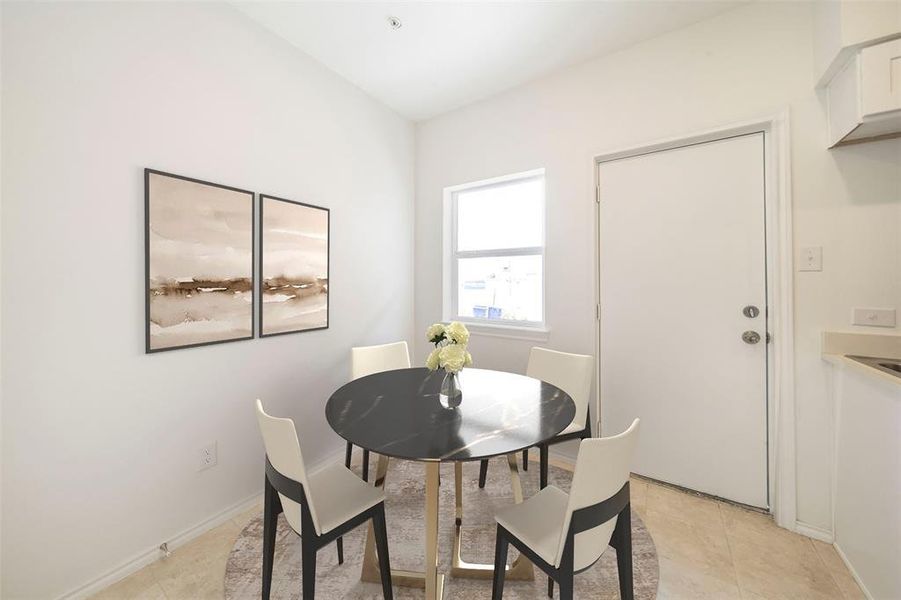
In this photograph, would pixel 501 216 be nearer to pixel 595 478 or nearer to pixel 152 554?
pixel 595 478

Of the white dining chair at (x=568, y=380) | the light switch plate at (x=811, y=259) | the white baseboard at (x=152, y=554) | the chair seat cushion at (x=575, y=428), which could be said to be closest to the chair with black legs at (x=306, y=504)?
the white baseboard at (x=152, y=554)

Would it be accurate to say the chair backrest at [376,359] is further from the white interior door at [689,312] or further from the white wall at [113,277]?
the white interior door at [689,312]

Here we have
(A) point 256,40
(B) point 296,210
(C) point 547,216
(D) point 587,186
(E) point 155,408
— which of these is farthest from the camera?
(C) point 547,216

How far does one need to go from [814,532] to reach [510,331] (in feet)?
6.40

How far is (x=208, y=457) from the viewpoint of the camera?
185cm

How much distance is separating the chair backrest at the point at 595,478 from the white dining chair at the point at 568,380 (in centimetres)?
75

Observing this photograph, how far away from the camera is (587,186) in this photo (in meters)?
2.41

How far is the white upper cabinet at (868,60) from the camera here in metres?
1.39

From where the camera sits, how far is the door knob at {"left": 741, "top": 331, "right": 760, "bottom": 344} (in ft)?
6.33

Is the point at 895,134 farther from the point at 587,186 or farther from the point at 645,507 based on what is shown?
the point at 645,507

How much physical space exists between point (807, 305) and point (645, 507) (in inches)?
54.6

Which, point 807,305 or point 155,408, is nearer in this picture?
point 155,408

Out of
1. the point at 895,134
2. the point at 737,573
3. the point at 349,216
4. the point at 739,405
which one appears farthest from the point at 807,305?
the point at 349,216

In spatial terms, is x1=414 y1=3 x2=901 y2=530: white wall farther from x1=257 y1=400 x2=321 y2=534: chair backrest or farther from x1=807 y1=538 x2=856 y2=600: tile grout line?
x1=257 y1=400 x2=321 y2=534: chair backrest
